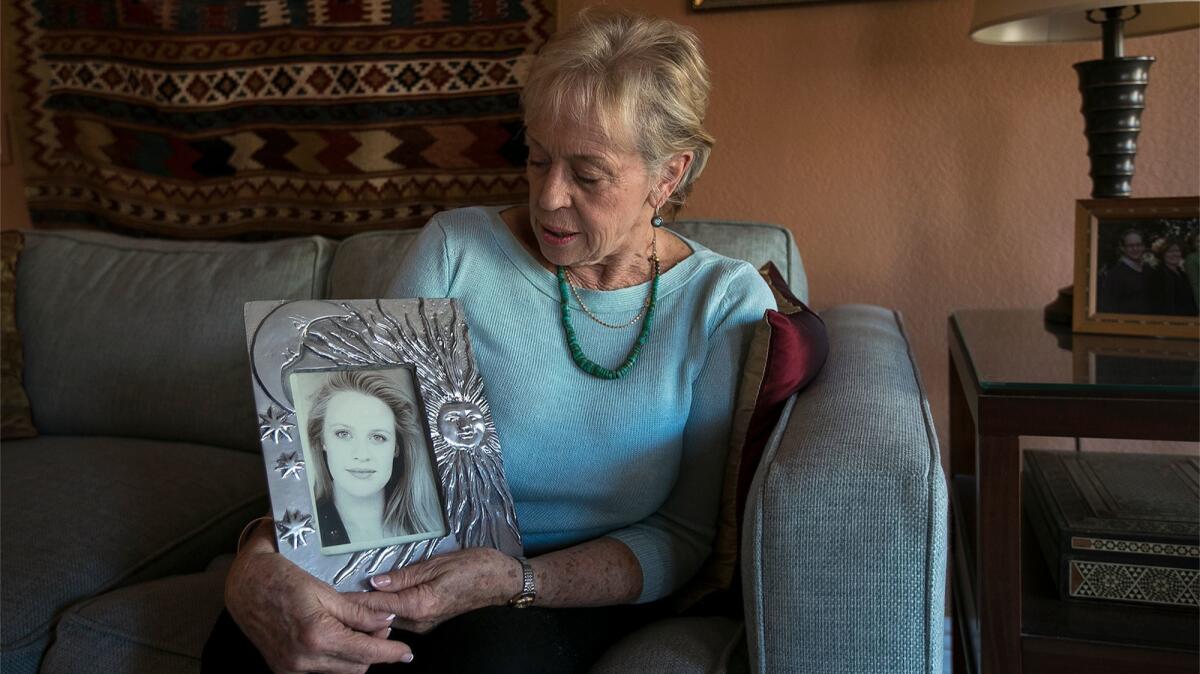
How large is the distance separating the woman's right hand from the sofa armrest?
0.39m

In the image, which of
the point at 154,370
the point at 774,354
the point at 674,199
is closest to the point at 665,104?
the point at 674,199

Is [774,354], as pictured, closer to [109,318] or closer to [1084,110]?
[1084,110]

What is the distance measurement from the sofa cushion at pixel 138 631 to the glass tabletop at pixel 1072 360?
105cm

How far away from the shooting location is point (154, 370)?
1.84 metres

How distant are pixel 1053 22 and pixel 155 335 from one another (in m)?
1.80

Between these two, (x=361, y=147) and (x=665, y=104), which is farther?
(x=361, y=147)

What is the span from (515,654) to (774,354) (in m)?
0.47

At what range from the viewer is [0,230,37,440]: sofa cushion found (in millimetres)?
1856

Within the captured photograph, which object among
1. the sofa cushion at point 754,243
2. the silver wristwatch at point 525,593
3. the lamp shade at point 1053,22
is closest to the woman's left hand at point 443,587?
the silver wristwatch at point 525,593

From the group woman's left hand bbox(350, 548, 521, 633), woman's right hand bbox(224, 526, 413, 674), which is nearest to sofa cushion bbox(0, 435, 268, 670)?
woman's right hand bbox(224, 526, 413, 674)

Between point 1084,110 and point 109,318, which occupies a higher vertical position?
point 1084,110

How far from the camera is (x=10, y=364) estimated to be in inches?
74.2

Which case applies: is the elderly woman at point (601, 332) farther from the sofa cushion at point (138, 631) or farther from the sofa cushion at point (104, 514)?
the sofa cushion at point (104, 514)

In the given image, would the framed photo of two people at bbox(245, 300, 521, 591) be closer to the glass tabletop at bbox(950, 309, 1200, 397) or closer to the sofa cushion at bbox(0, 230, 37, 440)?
the glass tabletop at bbox(950, 309, 1200, 397)
